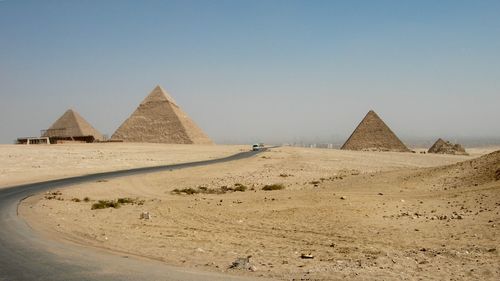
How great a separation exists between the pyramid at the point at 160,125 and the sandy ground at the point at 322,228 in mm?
74925

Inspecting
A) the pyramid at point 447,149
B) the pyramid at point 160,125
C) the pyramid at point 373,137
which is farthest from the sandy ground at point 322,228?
the pyramid at point 160,125

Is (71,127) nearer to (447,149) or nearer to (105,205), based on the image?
(447,149)

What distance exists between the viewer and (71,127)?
9112cm

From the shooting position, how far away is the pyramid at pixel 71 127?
89.4 metres

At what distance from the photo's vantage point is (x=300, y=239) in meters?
9.30

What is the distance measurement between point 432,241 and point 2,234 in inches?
342

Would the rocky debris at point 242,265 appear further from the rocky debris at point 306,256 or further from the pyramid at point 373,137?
the pyramid at point 373,137

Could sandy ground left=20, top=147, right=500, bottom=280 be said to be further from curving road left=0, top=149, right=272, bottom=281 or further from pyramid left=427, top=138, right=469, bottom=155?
pyramid left=427, top=138, right=469, bottom=155

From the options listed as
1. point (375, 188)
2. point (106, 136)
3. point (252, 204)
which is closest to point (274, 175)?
point (375, 188)

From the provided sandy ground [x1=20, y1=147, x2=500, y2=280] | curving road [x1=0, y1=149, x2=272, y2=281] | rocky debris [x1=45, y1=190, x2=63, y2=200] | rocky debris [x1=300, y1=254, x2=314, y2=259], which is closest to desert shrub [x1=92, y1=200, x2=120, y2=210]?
sandy ground [x1=20, y1=147, x2=500, y2=280]

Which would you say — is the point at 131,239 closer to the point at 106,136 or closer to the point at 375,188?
the point at 375,188

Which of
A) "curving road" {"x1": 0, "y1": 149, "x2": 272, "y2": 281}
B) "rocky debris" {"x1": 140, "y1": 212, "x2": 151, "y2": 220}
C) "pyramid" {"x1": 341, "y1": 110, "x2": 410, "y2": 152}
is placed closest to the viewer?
"curving road" {"x1": 0, "y1": 149, "x2": 272, "y2": 281}

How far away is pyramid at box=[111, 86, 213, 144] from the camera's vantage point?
92.2 metres

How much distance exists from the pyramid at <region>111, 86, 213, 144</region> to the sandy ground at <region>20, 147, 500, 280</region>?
74.9 m
